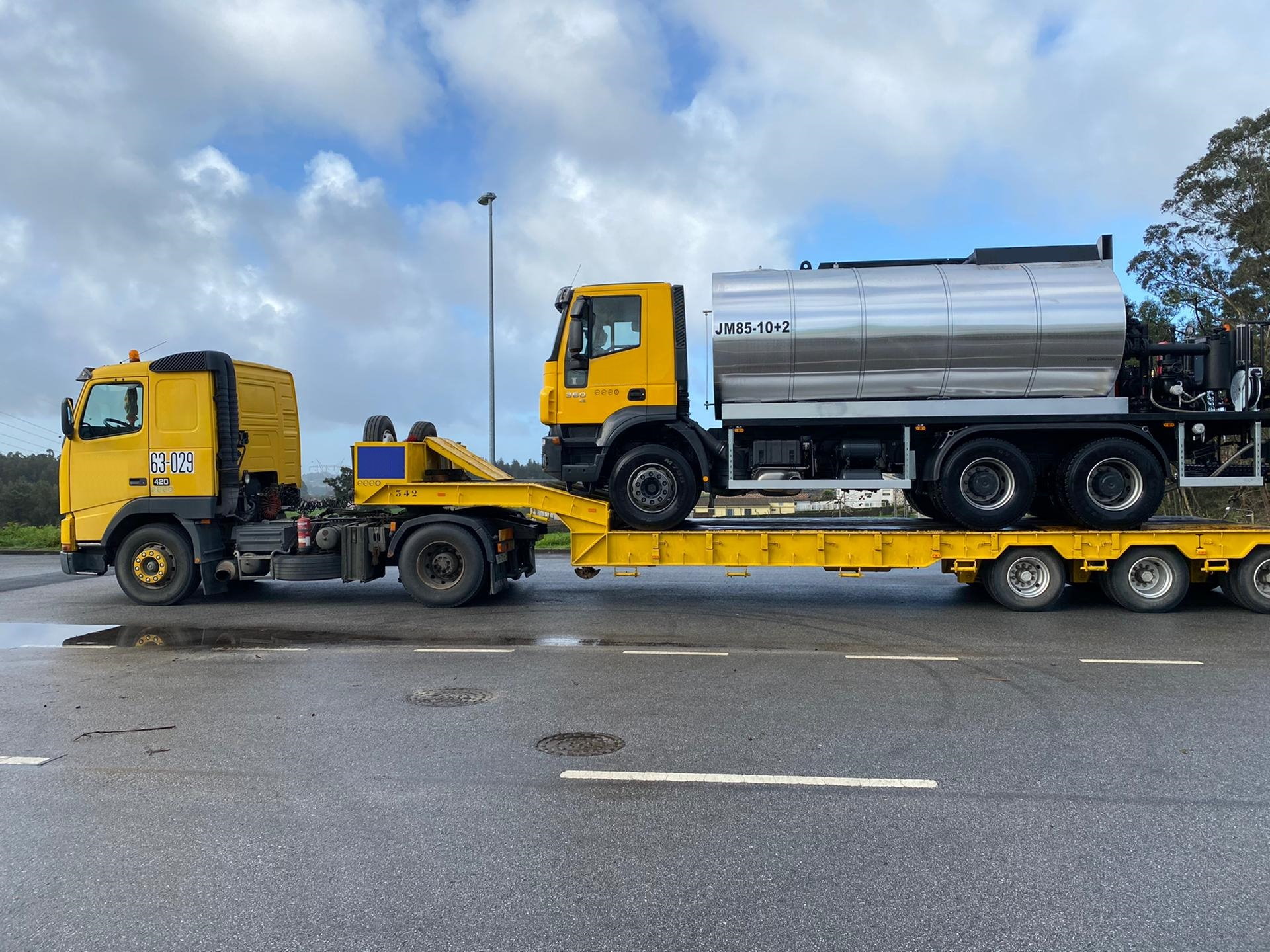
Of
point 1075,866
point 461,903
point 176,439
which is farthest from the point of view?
point 176,439

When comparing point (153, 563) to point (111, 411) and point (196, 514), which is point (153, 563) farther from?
point (111, 411)

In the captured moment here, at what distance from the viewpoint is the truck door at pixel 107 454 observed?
1069 cm

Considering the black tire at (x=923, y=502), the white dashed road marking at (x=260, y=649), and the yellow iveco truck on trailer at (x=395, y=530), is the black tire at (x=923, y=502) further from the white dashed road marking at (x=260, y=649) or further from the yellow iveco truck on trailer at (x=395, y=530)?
the white dashed road marking at (x=260, y=649)

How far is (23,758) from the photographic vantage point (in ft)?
16.9

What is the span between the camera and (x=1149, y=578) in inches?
383

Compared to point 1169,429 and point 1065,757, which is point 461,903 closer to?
point 1065,757

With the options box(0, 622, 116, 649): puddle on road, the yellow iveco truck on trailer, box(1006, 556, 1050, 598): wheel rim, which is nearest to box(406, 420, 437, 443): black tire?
the yellow iveco truck on trailer

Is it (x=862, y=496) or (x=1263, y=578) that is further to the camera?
(x=862, y=496)

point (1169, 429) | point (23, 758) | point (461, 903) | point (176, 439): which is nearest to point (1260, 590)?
point (1169, 429)

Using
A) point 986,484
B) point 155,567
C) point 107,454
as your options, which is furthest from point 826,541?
point 107,454

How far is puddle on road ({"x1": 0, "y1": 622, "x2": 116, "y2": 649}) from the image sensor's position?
340 inches

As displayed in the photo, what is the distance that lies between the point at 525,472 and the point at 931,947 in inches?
381

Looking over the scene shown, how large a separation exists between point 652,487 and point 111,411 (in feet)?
22.7

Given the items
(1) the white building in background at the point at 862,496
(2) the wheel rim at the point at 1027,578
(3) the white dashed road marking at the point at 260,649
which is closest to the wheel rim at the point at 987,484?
(2) the wheel rim at the point at 1027,578
